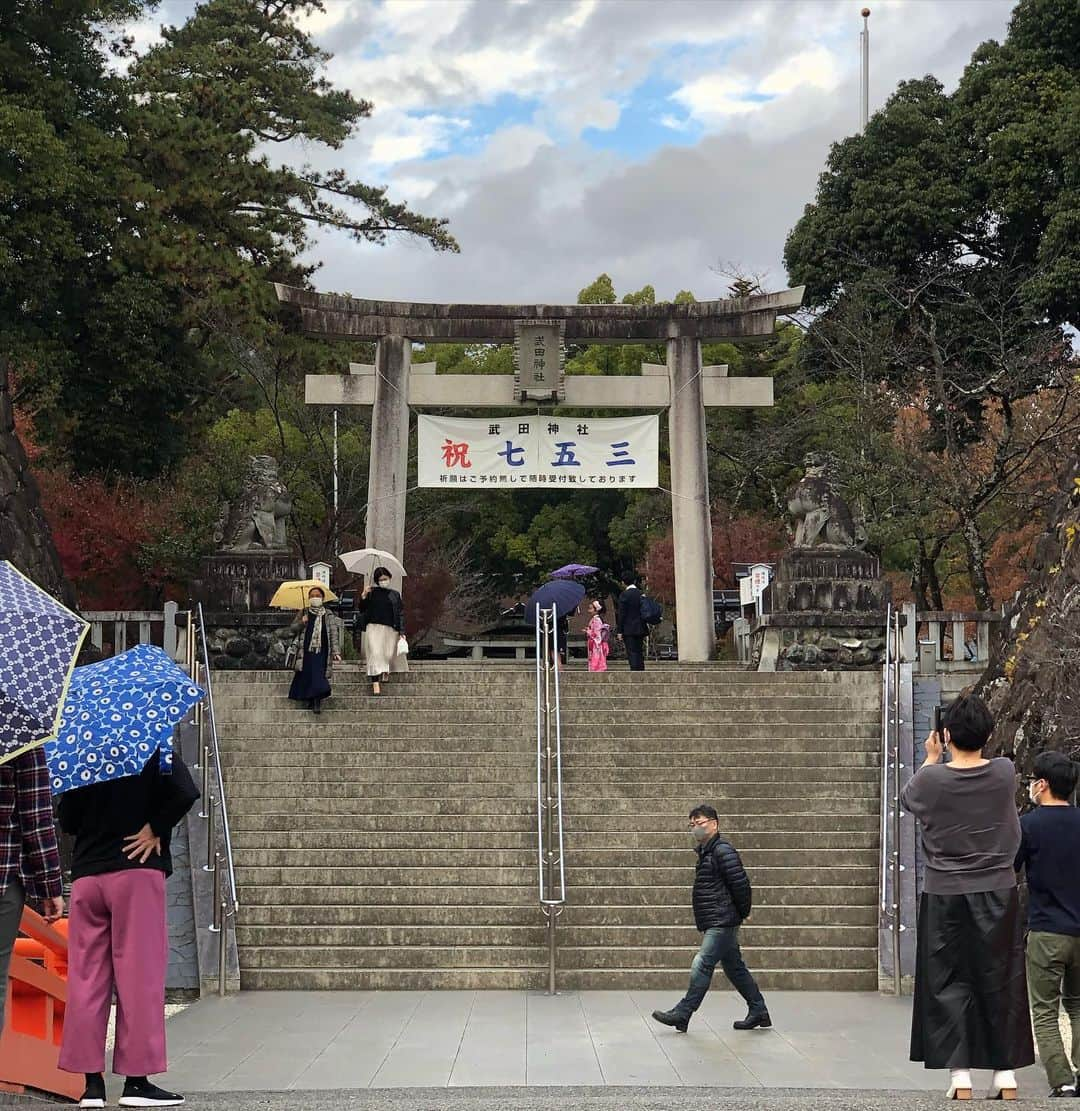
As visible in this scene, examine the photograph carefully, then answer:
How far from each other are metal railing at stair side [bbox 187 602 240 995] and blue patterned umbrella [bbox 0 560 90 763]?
204 inches

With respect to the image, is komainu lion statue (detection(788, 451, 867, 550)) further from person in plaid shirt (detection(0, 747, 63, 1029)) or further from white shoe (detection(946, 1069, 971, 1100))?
person in plaid shirt (detection(0, 747, 63, 1029))

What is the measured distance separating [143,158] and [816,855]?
13.9 metres

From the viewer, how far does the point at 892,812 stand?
11078mm

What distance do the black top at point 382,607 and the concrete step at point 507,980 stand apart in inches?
202

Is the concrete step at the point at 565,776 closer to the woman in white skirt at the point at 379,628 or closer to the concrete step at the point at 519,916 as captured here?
the concrete step at the point at 519,916

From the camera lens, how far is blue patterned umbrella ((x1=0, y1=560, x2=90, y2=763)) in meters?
4.74

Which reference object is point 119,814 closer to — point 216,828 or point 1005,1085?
point 1005,1085

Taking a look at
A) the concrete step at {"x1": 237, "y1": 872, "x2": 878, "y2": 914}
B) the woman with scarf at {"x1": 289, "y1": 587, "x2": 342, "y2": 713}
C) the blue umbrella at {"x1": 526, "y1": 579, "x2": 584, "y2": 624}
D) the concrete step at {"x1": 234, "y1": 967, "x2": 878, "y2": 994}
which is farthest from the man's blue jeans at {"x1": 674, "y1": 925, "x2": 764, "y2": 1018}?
the blue umbrella at {"x1": 526, "y1": 579, "x2": 584, "y2": 624}

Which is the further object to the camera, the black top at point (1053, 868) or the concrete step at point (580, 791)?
the concrete step at point (580, 791)

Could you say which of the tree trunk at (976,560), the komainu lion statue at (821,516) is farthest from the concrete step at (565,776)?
the tree trunk at (976,560)

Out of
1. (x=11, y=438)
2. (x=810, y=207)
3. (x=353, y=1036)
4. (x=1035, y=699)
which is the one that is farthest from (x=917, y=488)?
(x=353, y=1036)

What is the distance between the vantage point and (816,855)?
1134cm

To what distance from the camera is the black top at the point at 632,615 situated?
17.1 metres

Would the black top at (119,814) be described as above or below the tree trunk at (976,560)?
below
